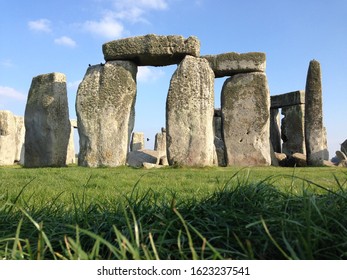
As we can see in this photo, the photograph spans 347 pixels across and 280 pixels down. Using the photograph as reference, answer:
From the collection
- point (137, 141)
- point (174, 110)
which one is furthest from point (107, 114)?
point (137, 141)

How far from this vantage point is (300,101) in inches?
728

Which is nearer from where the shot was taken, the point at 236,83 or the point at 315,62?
the point at 236,83

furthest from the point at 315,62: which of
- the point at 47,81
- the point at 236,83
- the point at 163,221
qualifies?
the point at 163,221

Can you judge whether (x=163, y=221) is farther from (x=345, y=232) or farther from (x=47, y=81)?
(x=47, y=81)

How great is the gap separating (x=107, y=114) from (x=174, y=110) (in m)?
1.99

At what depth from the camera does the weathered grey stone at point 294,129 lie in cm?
1903

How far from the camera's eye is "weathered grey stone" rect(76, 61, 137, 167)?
1162cm

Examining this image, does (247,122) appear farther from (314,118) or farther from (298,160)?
(298,160)

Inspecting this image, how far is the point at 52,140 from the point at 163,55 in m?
4.70

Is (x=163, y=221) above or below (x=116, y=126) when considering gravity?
below

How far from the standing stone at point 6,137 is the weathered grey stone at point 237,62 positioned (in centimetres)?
1016

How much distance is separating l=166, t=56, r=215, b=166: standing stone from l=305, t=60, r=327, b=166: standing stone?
5219 millimetres
